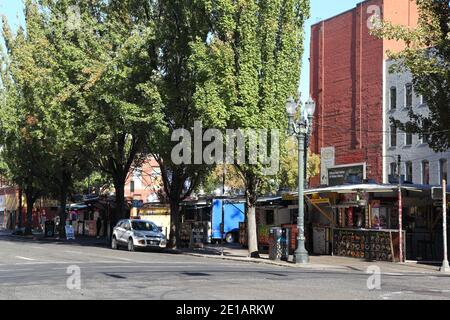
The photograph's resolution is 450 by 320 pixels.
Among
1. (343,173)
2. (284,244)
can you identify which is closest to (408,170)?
A: (343,173)

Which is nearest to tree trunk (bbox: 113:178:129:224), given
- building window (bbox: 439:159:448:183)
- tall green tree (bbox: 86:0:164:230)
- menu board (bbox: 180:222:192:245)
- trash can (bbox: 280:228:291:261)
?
menu board (bbox: 180:222:192:245)

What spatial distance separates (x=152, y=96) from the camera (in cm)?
3088

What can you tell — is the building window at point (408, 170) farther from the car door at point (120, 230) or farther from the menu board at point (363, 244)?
the car door at point (120, 230)

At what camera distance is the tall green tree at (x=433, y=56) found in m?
22.4

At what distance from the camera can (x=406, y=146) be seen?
45.8 m

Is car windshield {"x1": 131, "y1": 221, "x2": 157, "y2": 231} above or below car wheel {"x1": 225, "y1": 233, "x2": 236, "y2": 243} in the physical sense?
above

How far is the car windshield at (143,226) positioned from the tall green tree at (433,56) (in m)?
15.3

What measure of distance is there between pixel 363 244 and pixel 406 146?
20.4 meters

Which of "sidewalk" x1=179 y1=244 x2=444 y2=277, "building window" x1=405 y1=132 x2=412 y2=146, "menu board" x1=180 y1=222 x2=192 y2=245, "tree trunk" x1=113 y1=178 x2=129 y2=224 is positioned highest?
"building window" x1=405 y1=132 x2=412 y2=146

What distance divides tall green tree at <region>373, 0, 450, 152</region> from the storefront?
396 cm

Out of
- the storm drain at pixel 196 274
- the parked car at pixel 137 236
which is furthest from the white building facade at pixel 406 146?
the storm drain at pixel 196 274

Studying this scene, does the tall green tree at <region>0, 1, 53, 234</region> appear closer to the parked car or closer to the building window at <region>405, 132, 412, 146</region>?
the parked car

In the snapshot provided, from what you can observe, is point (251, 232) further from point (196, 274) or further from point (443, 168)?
point (443, 168)

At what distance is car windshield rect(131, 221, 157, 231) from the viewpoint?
33.2 metres
